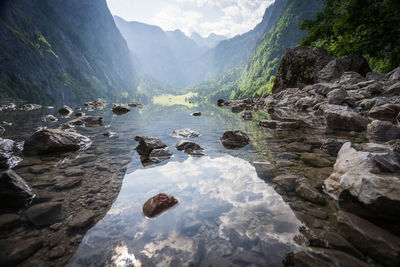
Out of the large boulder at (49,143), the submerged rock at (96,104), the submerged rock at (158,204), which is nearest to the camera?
the submerged rock at (158,204)

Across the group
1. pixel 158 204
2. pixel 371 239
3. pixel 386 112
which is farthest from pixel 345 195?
pixel 386 112

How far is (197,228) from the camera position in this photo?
3.04 m

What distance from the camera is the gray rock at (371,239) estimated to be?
7.18ft

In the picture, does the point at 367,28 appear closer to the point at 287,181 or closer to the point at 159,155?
the point at 287,181

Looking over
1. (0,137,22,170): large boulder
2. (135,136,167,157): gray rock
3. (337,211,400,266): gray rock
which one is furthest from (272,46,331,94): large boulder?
(0,137,22,170): large boulder

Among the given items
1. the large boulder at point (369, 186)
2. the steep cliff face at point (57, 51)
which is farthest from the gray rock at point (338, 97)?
the steep cliff face at point (57, 51)

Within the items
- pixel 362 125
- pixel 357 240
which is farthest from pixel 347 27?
pixel 357 240

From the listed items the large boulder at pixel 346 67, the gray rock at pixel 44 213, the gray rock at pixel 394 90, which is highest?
the large boulder at pixel 346 67

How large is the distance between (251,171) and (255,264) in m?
2.90

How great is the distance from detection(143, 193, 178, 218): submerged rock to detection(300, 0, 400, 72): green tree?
25317mm

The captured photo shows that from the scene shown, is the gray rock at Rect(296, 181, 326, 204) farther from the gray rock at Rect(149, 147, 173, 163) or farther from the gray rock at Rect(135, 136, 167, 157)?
the gray rock at Rect(135, 136, 167, 157)

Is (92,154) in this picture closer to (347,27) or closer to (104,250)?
(104,250)

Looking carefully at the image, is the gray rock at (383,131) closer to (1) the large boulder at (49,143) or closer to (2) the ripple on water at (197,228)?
(2) the ripple on water at (197,228)

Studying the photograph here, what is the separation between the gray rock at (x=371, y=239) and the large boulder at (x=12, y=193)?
5.33 metres
